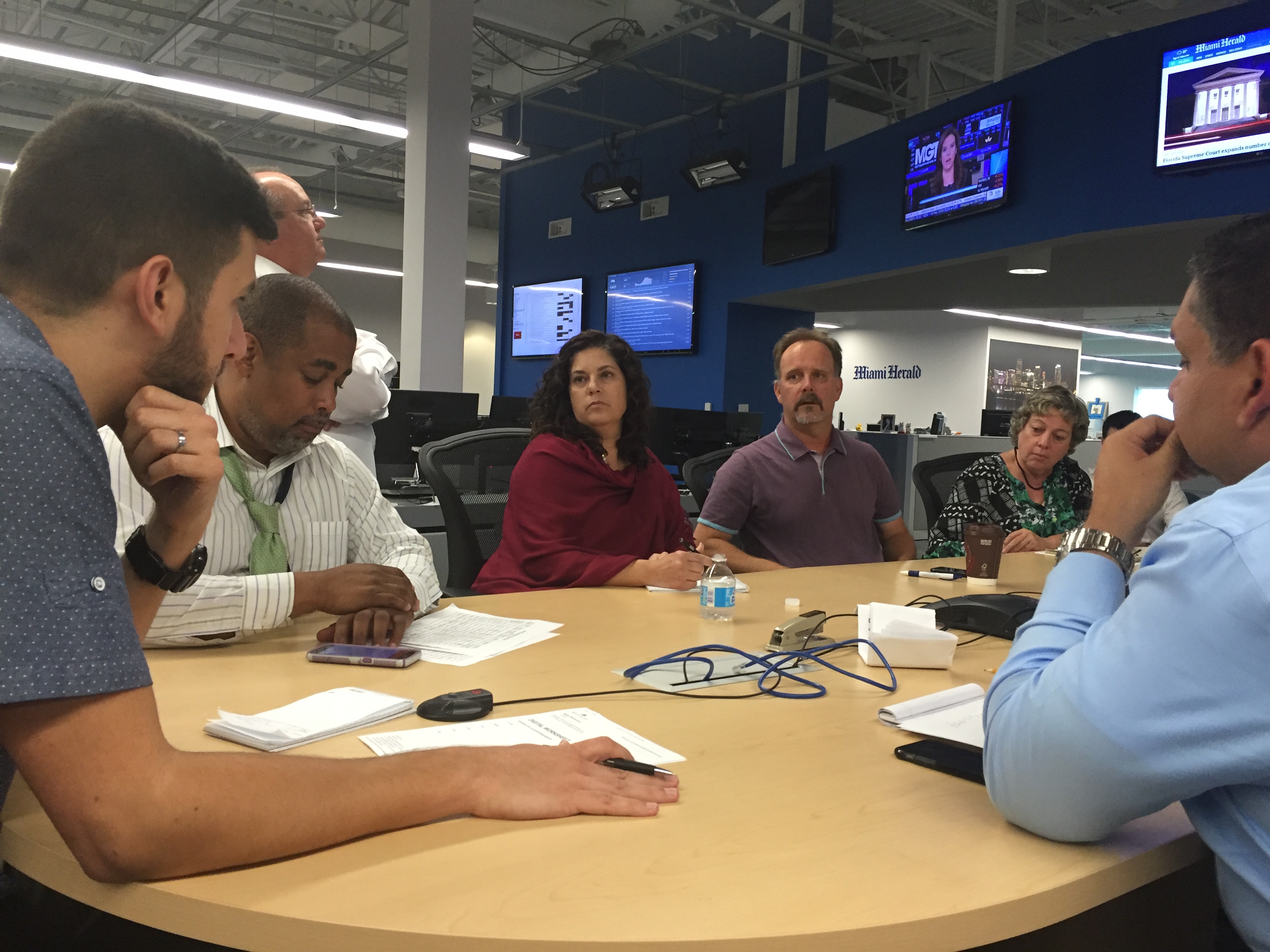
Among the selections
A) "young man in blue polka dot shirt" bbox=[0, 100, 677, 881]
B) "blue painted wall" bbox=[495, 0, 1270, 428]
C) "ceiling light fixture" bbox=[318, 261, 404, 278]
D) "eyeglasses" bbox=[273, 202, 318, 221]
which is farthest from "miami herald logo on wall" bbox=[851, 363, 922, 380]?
"young man in blue polka dot shirt" bbox=[0, 100, 677, 881]

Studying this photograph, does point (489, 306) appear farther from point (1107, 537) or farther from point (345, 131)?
point (1107, 537)

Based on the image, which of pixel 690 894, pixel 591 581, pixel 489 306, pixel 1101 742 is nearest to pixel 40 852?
pixel 690 894

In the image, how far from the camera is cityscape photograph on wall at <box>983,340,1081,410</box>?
12.9 m

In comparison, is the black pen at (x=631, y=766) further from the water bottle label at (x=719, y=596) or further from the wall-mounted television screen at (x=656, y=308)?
the wall-mounted television screen at (x=656, y=308)

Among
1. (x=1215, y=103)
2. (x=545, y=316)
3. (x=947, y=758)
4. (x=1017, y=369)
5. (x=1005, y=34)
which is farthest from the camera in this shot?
(x=1017, y=369)

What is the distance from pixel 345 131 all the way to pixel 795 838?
36.1 ft

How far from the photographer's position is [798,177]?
740cm

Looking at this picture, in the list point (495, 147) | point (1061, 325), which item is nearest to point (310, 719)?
point (495, 147)

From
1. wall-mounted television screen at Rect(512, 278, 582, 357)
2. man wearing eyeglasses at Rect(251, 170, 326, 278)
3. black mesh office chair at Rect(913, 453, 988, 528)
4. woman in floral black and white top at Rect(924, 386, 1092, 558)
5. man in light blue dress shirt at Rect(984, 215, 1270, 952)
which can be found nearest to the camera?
man in light blue dress shirt at Rect(984, 215, 1270, 952)

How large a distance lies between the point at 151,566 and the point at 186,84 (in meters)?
6.13

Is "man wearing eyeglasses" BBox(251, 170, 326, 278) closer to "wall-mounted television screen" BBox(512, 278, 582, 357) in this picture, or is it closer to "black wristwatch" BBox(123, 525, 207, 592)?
"black wristwatch" BBox(123, 525, 207, 592)

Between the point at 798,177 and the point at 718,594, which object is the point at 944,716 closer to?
the point at 718,594

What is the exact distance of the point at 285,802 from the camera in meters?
0.78

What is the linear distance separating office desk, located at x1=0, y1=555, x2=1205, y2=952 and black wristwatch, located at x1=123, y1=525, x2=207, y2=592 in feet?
0.63
